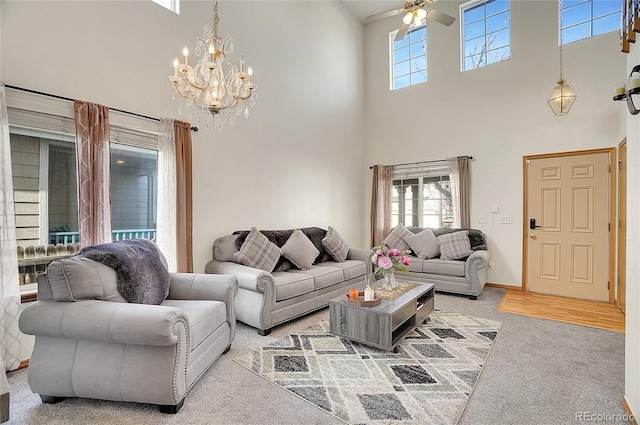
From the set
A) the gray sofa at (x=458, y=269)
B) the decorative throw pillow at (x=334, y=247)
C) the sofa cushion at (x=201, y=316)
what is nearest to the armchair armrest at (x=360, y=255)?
the decorative throw pillow at (x=334, y=247)

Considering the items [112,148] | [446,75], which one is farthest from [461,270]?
[112,148]

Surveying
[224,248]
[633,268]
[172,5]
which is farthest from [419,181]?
[172,5]

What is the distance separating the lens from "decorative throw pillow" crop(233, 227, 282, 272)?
3523 mm

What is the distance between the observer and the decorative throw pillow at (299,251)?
13.0 ft

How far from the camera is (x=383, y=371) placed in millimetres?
2371

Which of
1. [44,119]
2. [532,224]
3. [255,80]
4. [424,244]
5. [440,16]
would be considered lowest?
[424,244]

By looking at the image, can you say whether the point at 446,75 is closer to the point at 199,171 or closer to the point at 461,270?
the point at 461,270

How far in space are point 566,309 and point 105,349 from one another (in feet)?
16.2

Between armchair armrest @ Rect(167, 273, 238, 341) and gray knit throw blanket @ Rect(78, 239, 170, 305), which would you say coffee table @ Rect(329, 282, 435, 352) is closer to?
armchair armrest @ Rect(167, 273, 238, 341)

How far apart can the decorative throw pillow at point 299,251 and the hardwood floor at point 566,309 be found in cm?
250

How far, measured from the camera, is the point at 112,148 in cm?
308

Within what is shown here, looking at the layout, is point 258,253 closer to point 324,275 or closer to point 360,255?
point 324,275

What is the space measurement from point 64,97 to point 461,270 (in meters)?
4.90

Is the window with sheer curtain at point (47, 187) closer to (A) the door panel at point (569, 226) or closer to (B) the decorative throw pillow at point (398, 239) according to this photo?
(B) the decorative throw pillow at point (398, 239)
